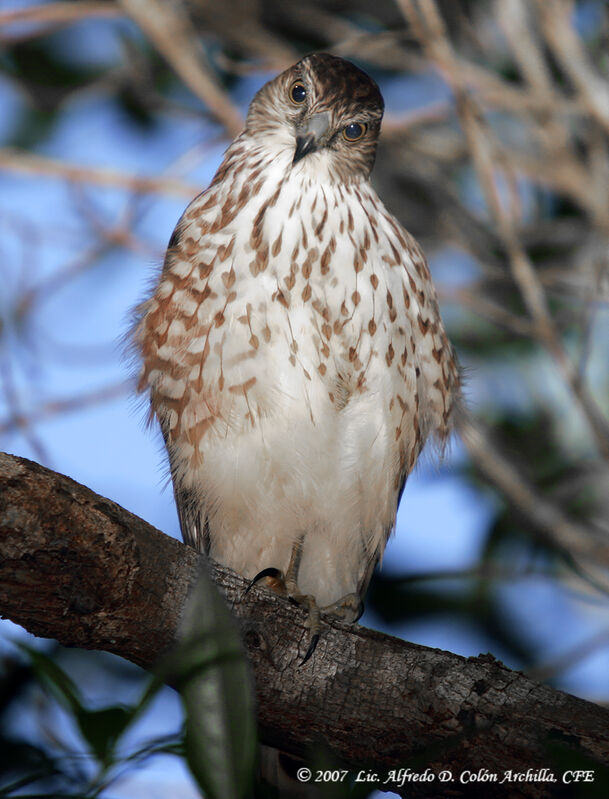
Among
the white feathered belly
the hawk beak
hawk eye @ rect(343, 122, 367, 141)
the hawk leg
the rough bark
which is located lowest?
the rough bark

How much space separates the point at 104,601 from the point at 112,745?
2.78 feet

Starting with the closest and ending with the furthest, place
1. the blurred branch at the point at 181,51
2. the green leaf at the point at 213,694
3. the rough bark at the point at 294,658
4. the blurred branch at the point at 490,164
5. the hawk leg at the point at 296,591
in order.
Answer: the green leaf at the point at 213,694 < the rough bark at the point at 294,658 < the hawk leg at the point at 296,591 < the blurred branch at the point at 490,164 < the blurred branch at the point at 181,51

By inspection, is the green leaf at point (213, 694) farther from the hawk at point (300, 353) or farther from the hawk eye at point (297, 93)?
the hawk eye at point (297, 93)

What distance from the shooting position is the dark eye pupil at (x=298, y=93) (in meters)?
3.63

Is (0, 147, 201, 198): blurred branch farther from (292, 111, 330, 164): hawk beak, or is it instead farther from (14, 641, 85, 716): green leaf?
(14, 641, 85, 716): green leaf

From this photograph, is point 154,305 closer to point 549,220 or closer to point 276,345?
point 276,345

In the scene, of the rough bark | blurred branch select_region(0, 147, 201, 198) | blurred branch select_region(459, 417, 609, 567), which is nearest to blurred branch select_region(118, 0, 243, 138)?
blurred branch select_region(0, 147, 201, 198)

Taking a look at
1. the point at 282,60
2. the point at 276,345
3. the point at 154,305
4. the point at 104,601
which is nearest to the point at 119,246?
the point at 282,60

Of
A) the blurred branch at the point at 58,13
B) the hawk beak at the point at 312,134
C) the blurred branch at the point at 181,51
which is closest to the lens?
the hawk beak at the point at 312,134

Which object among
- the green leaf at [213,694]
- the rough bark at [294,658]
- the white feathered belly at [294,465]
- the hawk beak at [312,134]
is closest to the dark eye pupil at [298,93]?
the hawk beak at [312,134]

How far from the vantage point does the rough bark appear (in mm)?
2021

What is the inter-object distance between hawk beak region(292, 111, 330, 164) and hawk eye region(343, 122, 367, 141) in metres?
0.11

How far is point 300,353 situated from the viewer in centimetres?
309

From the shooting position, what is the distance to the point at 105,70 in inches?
221
